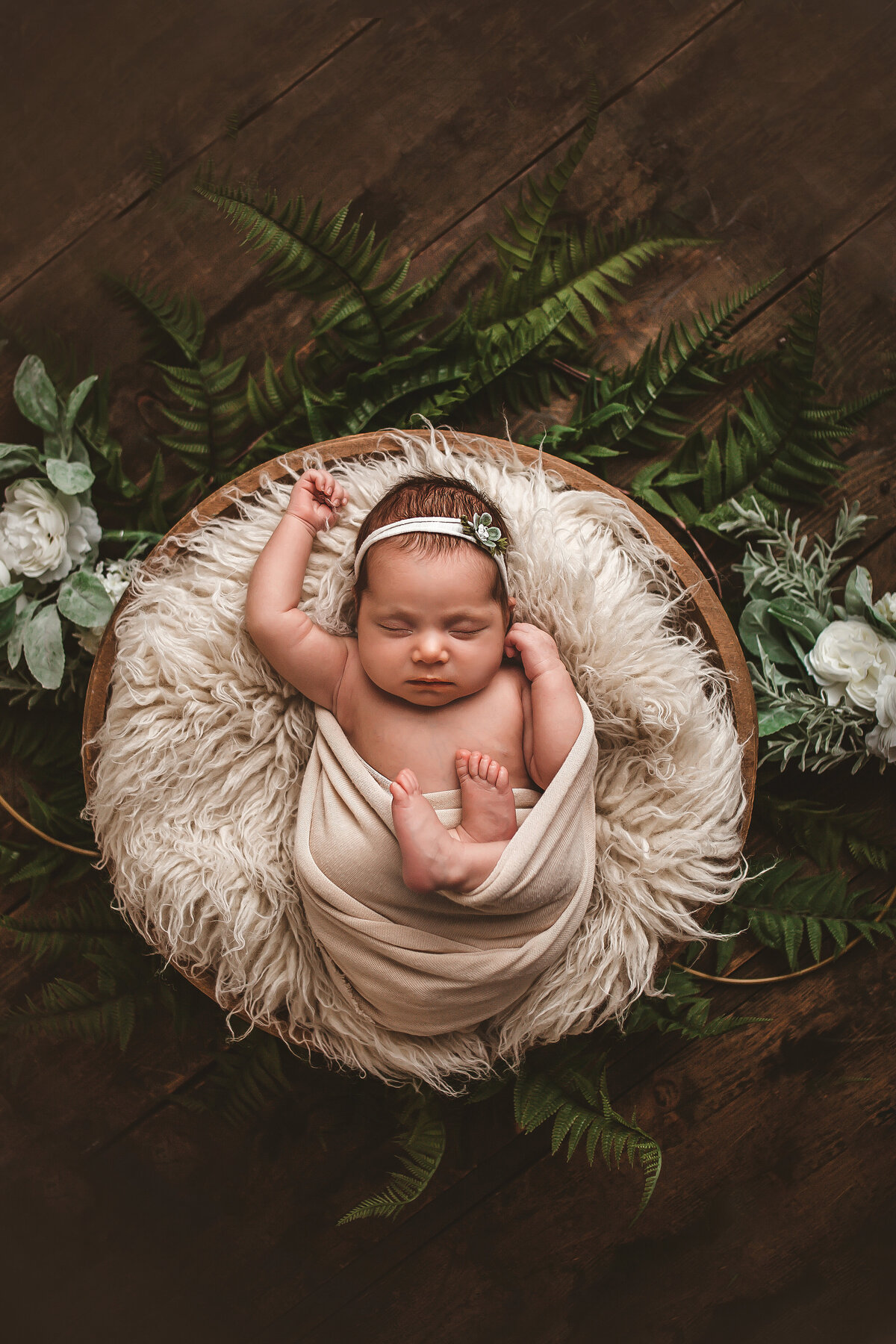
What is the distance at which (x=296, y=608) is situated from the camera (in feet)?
4.56

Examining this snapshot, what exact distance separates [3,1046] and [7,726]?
2.72 ft

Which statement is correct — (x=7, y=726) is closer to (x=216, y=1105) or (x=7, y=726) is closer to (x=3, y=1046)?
(x=3, y=1046)

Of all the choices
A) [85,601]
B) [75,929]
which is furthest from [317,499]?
[75,929]

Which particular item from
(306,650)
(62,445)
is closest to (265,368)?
(62,445)

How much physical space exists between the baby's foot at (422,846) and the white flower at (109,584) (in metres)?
0.79

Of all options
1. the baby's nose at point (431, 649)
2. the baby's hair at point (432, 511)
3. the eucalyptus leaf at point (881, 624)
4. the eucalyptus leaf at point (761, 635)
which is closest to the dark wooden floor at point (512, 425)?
the eucalyptus leaf at point (881, 624)

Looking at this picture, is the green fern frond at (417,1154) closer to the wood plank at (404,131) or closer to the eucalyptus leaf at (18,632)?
the eucalyptus leaf at (18,632)

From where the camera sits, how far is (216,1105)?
167 centimetres

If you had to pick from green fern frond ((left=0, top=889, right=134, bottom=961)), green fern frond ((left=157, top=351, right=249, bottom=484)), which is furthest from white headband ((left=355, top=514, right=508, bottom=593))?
green fern frond ((left=0, top=889, right=134, bottom=961))

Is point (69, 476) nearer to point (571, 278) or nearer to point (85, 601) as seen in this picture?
point (85, 601)

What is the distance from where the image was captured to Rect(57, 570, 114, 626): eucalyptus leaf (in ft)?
4.82

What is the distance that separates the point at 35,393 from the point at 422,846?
1345mm

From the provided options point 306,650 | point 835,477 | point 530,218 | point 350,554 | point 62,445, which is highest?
point 62,445

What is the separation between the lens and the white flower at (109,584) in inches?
60.0
